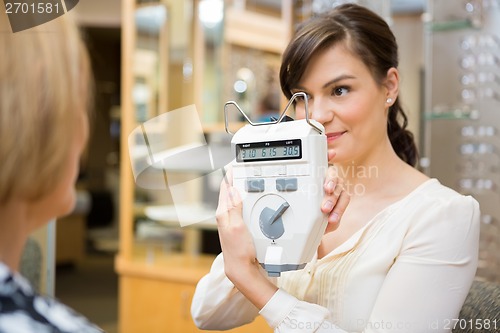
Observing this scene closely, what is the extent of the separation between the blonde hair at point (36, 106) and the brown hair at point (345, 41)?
1.83 ft

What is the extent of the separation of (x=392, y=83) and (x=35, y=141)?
2.54 feet

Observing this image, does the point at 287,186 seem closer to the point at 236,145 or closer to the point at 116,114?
the point at 236,145

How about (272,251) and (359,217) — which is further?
(359,217)

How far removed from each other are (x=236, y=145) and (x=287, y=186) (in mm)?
101

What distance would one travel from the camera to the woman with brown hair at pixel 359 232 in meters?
0.95

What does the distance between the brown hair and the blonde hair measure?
56 cm

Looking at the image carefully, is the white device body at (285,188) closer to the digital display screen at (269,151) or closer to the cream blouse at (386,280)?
the digital display screen at (269,151)

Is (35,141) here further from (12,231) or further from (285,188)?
(285,188)

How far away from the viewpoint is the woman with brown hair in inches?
37.3

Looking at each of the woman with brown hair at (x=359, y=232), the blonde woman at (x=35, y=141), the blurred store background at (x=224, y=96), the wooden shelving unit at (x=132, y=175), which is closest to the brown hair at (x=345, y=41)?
the woman with brown hair at (x=359, y=232)

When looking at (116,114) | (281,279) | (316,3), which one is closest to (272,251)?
(281,279)

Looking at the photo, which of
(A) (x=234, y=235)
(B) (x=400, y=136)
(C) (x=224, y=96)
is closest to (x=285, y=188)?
(A) (x=234, y=235)

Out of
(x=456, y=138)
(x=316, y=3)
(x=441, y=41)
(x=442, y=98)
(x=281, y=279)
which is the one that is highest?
(x=316, y=3)

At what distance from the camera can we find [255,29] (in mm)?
2574
